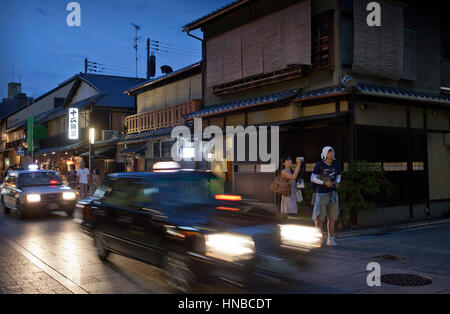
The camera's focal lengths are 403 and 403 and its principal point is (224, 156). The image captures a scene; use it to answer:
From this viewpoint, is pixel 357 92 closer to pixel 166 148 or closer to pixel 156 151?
pixel 166 148

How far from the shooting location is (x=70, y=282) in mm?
6172

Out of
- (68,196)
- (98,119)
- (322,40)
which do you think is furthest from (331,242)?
(98,119)

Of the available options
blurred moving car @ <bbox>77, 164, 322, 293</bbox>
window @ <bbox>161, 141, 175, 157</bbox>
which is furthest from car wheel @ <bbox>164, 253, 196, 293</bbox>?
window @ <bbox>161, 141, 175, 157</bbox>

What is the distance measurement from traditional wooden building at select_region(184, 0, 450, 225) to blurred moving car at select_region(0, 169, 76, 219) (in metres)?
6.51

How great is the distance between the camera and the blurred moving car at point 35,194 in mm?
13711

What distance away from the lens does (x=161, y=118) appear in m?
22.5

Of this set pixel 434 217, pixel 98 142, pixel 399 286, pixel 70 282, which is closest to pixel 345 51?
pixel 434 217

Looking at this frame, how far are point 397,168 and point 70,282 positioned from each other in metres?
10.2

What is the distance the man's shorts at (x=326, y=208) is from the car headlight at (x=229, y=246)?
3.90m

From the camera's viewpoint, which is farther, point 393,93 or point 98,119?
point 98,119

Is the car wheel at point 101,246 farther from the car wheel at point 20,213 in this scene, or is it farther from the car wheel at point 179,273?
the car wheel at point 20,213

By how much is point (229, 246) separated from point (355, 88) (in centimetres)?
704

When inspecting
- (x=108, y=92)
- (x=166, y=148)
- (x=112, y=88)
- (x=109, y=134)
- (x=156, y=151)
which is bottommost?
(x=156, y=151)
